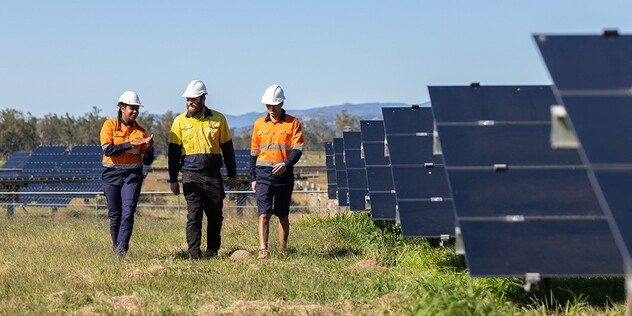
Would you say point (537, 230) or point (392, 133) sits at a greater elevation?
point (392, 133)

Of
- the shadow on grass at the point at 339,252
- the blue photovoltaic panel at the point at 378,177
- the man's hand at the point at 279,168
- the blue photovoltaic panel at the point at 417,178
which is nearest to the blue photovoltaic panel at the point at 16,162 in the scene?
the blue photovoltaic panel at the point at 378,177

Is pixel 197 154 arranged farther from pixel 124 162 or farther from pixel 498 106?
pixel 498 106

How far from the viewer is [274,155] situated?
43.0 feet

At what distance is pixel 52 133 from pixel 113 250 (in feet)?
269

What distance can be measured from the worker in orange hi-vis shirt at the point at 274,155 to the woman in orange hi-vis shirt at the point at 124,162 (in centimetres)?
132

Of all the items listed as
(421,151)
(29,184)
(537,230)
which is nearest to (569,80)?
(537,230)

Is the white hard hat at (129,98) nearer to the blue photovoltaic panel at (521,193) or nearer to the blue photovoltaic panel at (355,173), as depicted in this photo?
the blue photovoltaic panel at (521,193)

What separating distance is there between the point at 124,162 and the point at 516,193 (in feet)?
18.8

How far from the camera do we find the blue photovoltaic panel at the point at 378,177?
47.5ft

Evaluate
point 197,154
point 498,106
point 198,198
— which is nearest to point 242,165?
point 198,198

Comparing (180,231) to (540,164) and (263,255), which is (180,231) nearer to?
(263,255)

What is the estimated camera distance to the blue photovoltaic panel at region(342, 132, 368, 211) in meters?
18.5

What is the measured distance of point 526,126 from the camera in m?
9.58

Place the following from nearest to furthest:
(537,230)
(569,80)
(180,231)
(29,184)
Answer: (569,80) → (537,230) → (180,231) → (29,184)
